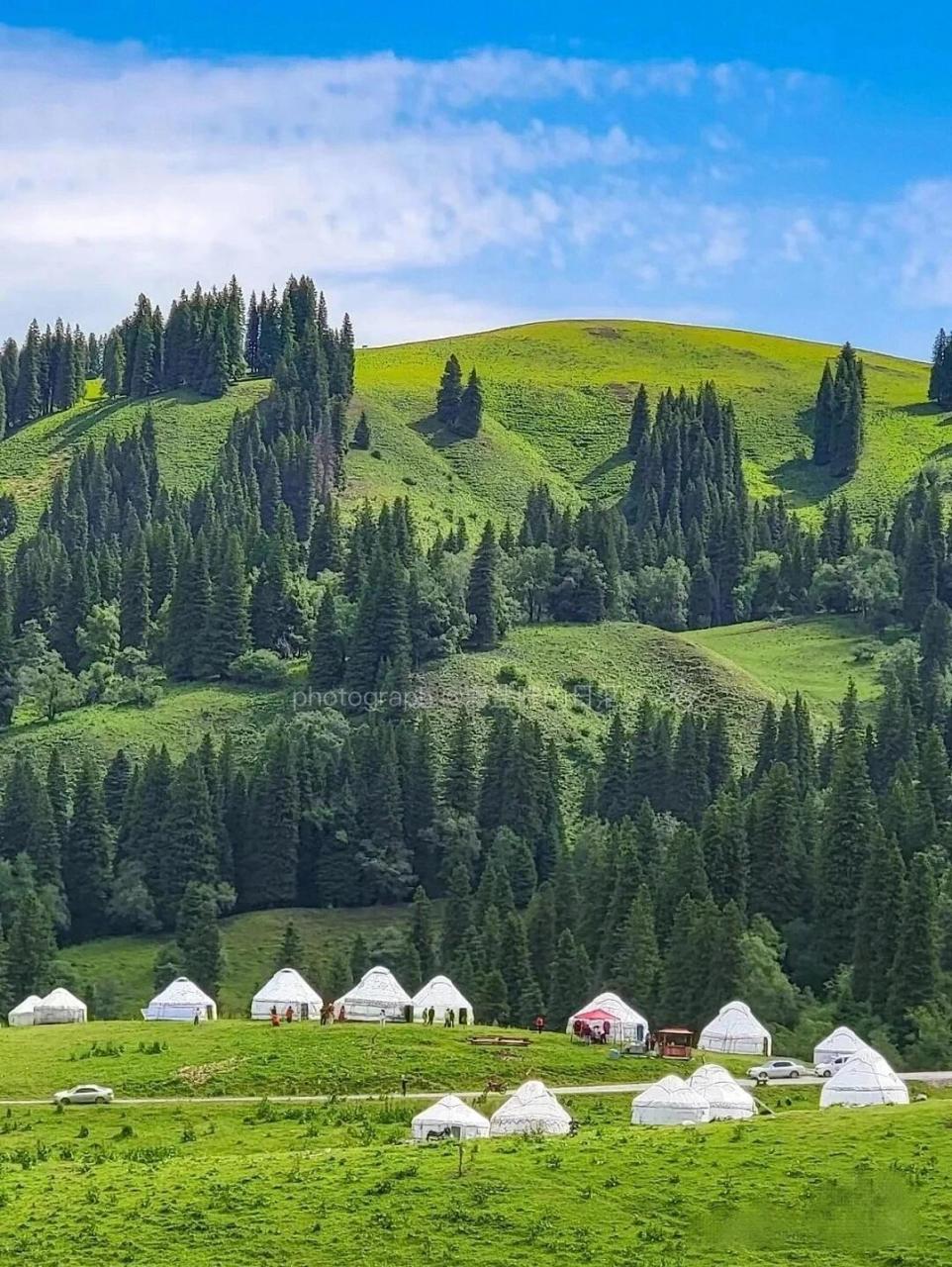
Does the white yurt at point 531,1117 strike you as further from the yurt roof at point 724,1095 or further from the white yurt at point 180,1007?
the white yurt at point 180,1007

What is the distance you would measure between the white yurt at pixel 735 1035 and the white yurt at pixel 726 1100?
90.9ft

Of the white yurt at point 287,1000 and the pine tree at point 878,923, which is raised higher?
the pine tree at point 878,923

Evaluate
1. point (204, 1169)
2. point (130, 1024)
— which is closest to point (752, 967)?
point (130, 1024)

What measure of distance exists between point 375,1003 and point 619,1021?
42.2 feet

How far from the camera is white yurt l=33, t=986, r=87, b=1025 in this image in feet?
415

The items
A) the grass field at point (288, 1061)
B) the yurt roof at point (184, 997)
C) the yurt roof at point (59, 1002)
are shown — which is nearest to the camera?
the grass field at point (288, 1061)

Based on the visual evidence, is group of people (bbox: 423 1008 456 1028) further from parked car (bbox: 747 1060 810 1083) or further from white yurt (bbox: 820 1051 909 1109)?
white yurt (bbox: 820 1051 909 1109)

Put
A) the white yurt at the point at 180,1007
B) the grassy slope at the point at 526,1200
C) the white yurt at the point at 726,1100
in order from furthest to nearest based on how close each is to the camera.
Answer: the white yurt at the point at 180,1007 → the white yurt at the point at 726,1100 → the grassy slope at the point at 526,1200

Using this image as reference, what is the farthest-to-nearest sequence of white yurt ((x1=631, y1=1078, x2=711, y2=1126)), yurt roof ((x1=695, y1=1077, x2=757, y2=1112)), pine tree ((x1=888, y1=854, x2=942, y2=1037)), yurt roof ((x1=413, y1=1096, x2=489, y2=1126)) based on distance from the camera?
1. pine tree ((x1=888, y1=854, x2=942, y2=1037))
2. yurt roof ((x1=695, y1=1077, x2=757, y2=1112))
3. white yurt ((x1=631, y1=1078, x2=711, y2=1126))
4. yurt roof ((x1=413, y1=1096, x2=489, y2=1126))

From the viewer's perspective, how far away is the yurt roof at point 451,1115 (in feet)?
271

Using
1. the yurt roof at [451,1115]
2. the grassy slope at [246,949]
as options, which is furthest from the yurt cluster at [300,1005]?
the yurt roof at [451,1115]

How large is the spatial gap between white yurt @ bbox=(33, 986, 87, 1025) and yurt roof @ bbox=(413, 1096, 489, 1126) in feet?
154

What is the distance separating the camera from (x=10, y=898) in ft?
584

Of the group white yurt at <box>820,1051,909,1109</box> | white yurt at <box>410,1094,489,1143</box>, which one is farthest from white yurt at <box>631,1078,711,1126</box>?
white yurt at <box>820,1051,909,1109</box>
